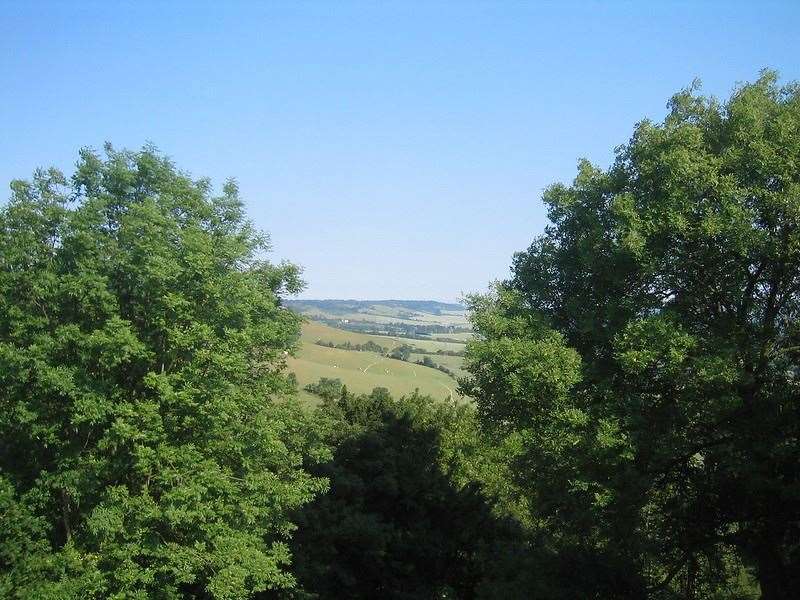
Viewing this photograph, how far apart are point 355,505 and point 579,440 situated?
1936cm

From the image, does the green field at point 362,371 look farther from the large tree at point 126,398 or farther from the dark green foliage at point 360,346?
the large tree at point 126,398

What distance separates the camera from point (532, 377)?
50.1 feet

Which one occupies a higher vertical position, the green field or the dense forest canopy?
the dense forest canopy

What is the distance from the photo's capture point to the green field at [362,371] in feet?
241

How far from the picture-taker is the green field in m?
73.3

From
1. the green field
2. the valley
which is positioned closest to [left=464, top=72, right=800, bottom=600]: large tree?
the valley

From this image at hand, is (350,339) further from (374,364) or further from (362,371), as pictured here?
(362,371)

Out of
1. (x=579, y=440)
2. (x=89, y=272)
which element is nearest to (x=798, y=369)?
(x=579, y=440)

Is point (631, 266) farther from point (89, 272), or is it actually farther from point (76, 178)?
point (76, 178)

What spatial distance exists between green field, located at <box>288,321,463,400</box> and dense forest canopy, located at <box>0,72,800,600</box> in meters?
39.1

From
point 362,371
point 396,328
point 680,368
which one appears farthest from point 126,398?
point 396,328

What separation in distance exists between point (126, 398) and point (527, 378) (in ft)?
39.5

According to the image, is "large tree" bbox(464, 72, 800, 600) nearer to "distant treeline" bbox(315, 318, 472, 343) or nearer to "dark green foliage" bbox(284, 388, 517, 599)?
"dark green foliage" bbox(284, 388, 517, 599)

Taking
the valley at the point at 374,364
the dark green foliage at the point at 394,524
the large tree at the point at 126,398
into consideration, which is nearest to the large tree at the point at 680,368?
the large tree at the point at 126,398
